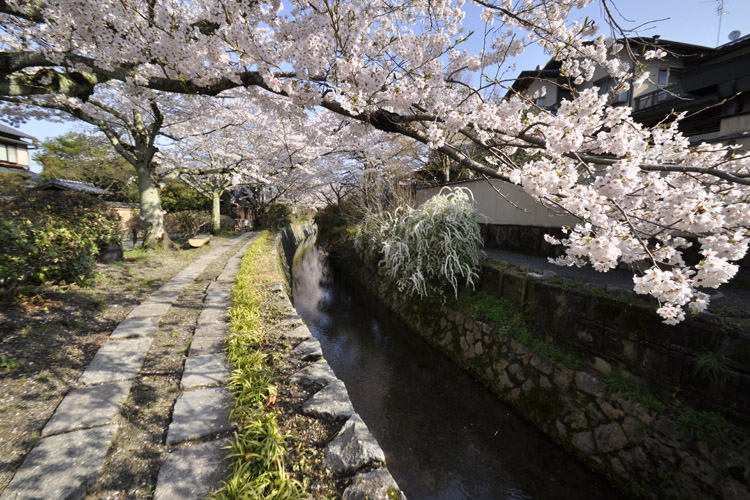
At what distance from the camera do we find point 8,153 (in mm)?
19969

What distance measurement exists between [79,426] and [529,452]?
428 centimetres

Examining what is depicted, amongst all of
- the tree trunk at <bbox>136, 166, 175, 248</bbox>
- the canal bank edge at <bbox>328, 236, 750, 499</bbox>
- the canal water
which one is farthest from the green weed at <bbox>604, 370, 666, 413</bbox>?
the tree trunk at <bbox>136, 166, 175, 248</bbox>

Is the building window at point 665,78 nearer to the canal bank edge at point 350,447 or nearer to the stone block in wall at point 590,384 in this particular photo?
the stone block in wall at point 590,384

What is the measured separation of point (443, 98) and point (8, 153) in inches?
1201

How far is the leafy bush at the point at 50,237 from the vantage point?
11.7 feet

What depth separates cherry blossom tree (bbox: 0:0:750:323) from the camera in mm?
2139

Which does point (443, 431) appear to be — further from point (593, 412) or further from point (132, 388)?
point (132, 388)

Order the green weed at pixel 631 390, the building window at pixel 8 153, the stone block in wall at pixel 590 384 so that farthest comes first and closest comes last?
the building window at pixel 8 153
the stone block in wall at pixel 590 384
the green weed at pixel 631 390

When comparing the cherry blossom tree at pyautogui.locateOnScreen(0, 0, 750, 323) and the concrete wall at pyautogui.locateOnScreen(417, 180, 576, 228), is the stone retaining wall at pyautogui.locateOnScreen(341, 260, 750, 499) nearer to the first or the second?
the cherry blossom tree at pyautogui.locateOnScreen(0, 0, 750, 323)

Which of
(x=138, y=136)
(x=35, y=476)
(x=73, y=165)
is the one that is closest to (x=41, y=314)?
(x=35, y=476)

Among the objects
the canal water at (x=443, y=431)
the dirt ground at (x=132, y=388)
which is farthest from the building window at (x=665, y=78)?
the dirt ground at (x=132, y=388)

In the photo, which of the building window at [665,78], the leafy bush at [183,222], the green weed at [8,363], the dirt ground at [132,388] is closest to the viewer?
the dirt ground at [132,388]

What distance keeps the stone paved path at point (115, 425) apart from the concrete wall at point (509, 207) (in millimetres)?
5486

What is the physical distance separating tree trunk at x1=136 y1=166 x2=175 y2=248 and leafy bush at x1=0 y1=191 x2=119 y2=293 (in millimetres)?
2417
